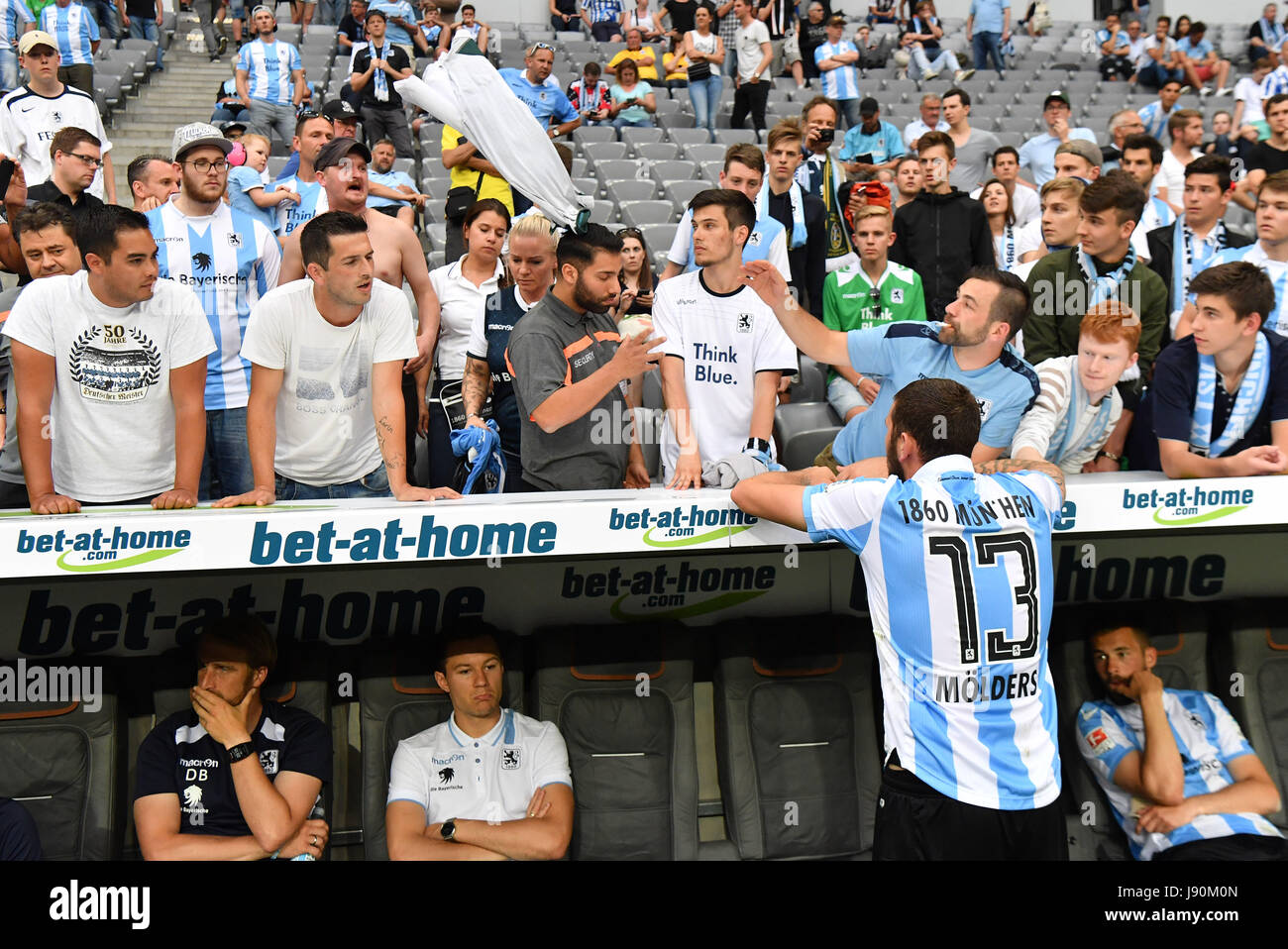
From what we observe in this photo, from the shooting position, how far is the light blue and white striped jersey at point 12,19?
8750 mm

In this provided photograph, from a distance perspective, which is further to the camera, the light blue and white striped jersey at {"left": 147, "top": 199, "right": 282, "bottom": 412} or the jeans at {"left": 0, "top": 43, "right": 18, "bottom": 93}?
the jeans at {"left": 0, "top": 43, "right": 18, "bottom": 93}

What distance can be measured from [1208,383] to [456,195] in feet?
13.4

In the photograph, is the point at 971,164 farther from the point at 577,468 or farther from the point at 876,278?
the point at 577,468

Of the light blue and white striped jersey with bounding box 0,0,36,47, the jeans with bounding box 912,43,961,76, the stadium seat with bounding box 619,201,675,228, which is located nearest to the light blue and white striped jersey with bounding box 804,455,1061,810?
the stadium seat with bounding box 619,201,675,228

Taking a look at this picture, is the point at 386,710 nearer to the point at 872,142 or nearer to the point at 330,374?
the point at 330,374

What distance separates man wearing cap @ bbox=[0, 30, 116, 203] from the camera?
248 inches

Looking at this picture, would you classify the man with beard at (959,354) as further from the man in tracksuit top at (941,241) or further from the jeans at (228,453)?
the man in tracksuit top at (941,241)

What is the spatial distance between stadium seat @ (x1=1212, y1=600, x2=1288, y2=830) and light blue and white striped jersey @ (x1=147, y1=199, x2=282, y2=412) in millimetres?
4320

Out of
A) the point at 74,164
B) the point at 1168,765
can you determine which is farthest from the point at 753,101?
the point at 1168,765

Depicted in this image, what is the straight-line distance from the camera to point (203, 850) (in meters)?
3.72

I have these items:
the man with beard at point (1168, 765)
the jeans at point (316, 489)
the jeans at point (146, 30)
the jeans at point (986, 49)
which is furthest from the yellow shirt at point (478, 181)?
the jeans at point (986, 49)

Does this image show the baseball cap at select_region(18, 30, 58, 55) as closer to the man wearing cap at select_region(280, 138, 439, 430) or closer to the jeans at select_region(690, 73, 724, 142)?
the man wearing cap at select_region(280, 138, 439, 430)

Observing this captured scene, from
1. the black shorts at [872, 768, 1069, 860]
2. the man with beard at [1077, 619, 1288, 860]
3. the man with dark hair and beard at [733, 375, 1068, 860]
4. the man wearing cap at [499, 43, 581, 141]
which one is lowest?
the man with beard at [1077, 619, 1288, 860]

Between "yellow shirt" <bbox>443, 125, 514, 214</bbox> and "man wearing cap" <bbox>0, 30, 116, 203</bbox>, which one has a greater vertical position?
"man wearing cap" <bbox>0, 30, 116, 203</bbox>
